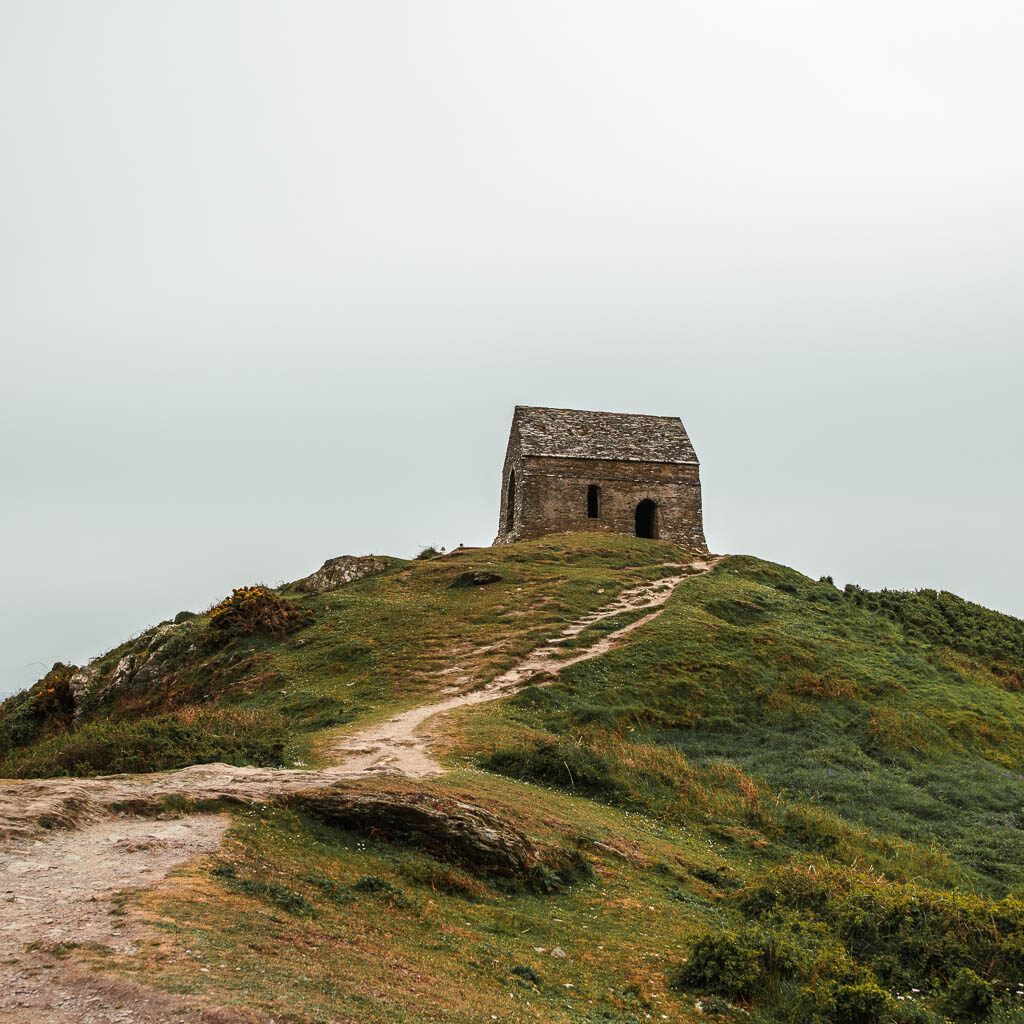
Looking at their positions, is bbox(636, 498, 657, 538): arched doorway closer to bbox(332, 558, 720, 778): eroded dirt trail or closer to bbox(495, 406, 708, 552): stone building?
bbox(495, 406, 708, 552): stone building

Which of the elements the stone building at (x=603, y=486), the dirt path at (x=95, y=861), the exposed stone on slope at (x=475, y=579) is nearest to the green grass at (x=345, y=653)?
the exposed stone on slope at (x=475, y=579)

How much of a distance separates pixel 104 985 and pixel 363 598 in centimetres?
2613

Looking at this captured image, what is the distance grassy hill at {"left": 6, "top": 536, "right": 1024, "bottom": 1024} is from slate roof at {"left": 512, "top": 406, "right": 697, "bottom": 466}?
430 inches

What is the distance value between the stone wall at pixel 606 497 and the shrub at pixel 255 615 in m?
17.6

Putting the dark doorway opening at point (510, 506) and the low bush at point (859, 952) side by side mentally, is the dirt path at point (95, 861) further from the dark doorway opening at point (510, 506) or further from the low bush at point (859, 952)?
the dark doorway opening at point (510, 506)

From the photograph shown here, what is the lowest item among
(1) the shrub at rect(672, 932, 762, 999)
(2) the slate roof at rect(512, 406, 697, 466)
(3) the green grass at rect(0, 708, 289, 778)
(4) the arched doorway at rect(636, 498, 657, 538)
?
(1) the shrub at rect(672, 932, 762, 999)

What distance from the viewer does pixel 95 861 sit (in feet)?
26.0

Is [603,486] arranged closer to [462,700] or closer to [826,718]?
[826,718]

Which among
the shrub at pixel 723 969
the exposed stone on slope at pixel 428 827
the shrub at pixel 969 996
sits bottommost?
the shrub at pixel 969 996

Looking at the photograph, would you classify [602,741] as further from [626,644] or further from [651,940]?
[651,940]

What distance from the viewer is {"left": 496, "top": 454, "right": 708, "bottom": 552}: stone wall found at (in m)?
44.5

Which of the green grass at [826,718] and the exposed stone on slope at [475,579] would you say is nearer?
the green grass at [826,718]

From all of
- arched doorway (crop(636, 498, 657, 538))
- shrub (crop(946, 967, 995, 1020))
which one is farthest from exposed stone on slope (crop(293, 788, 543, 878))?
arched doorway (crop(636, 498, 657, 538))

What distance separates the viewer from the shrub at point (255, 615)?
2784 cm
